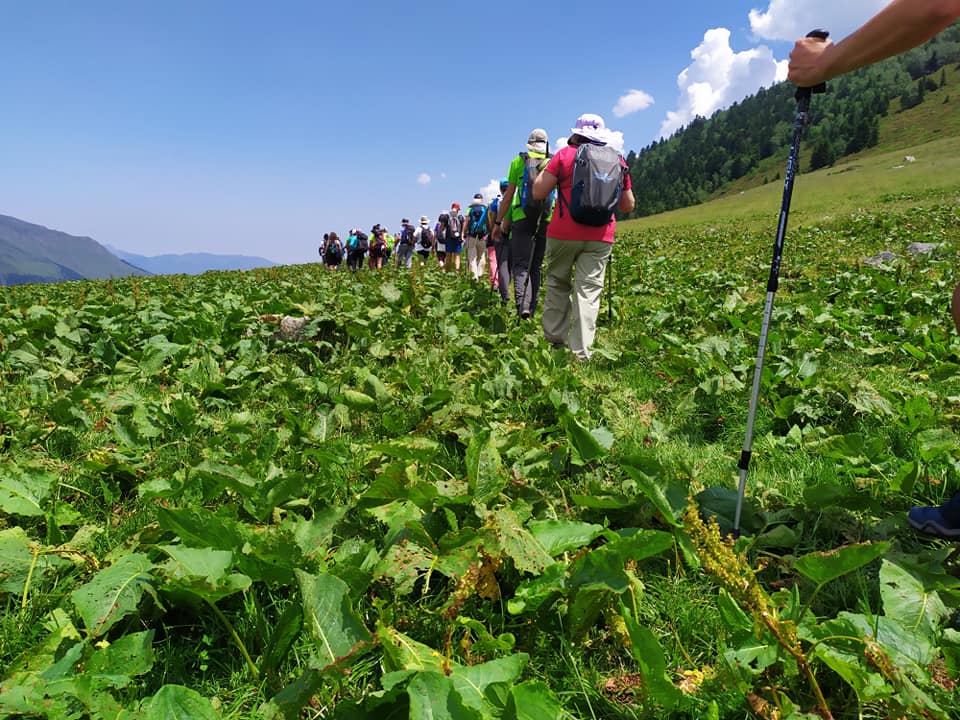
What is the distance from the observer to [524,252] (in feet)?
26.8

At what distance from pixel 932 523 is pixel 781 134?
7792 inches

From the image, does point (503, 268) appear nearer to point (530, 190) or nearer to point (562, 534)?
point (530, 190)

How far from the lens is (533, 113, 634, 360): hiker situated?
5.52 metres

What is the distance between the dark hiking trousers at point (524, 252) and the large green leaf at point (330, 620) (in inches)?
261

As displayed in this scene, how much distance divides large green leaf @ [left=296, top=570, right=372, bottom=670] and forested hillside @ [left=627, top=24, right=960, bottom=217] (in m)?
141

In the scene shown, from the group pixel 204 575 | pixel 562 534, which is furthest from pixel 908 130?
pixel 204 575

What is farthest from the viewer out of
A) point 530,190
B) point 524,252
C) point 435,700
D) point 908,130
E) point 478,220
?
point 908,130

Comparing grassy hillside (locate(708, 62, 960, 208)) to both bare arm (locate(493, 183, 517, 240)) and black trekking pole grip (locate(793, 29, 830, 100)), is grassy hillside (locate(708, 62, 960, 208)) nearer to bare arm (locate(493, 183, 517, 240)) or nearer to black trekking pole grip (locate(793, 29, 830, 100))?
bare arm (locate(493, 183, 517, 240))

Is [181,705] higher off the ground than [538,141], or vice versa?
[538,141]

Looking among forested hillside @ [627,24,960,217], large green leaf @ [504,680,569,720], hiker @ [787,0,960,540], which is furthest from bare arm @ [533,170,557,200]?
forested hillside @ [627,24,960,217]

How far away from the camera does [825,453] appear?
338 cm

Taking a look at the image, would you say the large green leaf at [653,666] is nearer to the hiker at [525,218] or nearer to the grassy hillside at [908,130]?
the hiker at [525,218]

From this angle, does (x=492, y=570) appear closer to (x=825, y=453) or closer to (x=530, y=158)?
(x=825, y=453)

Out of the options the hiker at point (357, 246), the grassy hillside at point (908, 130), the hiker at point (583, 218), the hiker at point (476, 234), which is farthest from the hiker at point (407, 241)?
the grassy hillside at point (908, 130)
